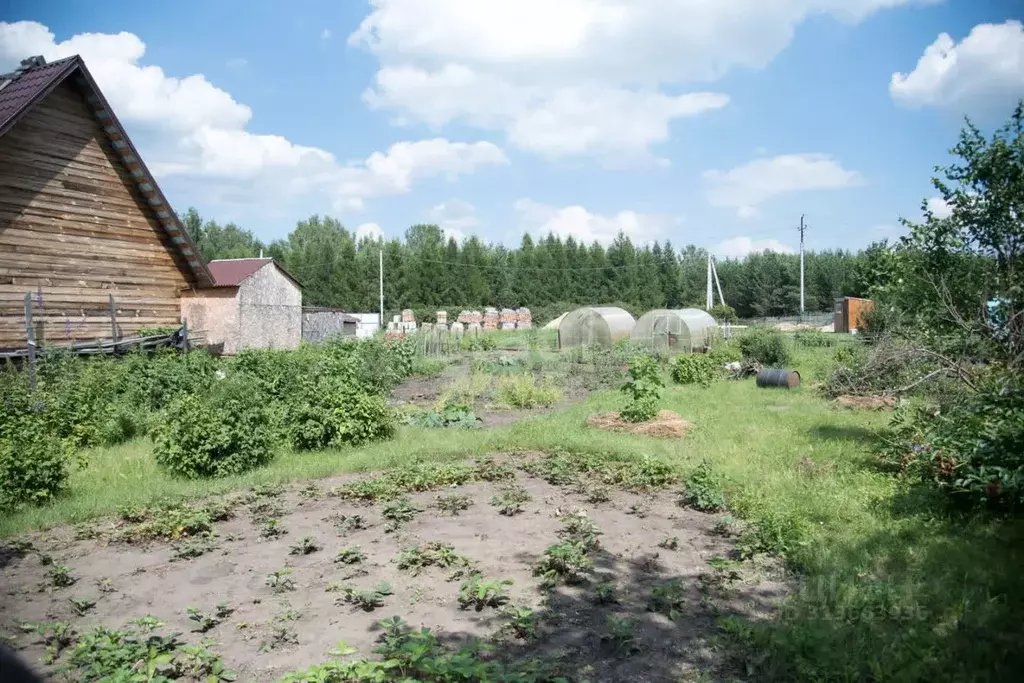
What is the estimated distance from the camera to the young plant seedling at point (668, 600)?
439cm

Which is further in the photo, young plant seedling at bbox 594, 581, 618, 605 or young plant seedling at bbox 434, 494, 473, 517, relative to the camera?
young plant seedling at bbox 434, 494, 473, 517

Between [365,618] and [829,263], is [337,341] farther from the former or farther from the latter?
[829,263]

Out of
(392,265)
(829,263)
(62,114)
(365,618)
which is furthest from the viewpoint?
(829,263)

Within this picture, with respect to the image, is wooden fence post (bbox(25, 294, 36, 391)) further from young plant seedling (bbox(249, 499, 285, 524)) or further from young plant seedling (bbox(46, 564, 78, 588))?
young plant seedling (bbox(46, 564, 78, 588))

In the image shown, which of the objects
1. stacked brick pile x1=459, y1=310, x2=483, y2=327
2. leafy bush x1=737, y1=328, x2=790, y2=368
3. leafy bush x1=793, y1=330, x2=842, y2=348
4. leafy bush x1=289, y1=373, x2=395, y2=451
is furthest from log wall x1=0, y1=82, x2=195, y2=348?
stacked brick pile x1=459, y1=310, x2=483, y2=327

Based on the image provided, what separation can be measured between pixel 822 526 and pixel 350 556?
4.11 m

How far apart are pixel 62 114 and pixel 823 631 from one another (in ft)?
56.4

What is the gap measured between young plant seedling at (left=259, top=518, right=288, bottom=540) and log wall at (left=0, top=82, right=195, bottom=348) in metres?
10.5

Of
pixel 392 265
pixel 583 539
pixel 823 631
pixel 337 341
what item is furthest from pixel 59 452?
pixel 392 265

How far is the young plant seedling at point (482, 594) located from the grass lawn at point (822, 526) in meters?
1.45

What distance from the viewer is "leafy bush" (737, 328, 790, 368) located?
2034 cm

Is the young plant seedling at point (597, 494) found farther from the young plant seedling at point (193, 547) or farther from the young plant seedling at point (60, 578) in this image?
the young plant seedling at point (60, 578)

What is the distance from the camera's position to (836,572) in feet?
16.0

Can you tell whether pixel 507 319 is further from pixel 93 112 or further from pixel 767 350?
pixel 93 112
